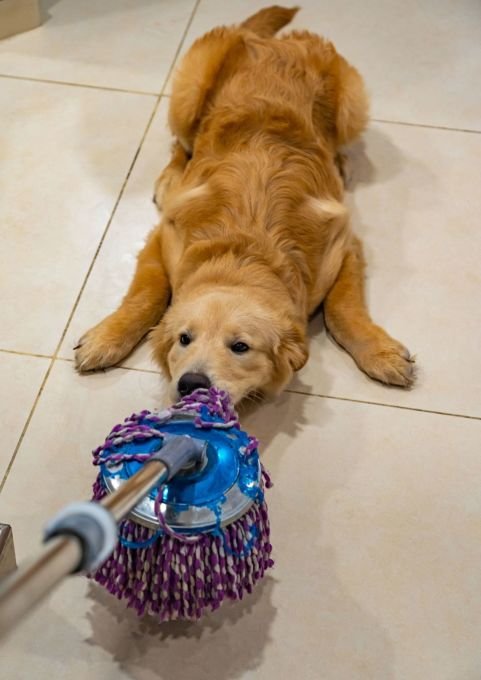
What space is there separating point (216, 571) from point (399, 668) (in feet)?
1.66

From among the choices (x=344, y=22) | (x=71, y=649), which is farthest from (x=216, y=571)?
(x=344, y=22)

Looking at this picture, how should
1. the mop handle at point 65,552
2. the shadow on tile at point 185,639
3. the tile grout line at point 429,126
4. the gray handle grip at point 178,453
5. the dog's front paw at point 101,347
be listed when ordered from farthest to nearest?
the tile grout line at point 429,126
the dog's front paw at point 101,347
the shadow on tile at point 185,639
the gray handle grip at point 178,453
the mop handle at point 65,552

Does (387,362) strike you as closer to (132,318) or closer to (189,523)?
(132,318)

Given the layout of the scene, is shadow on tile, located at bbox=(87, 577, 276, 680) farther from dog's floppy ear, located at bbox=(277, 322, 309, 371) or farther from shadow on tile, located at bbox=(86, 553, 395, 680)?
dog's floppy ear, located at bbox=(277, 322, 309, 371)

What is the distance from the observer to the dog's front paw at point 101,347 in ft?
6.90

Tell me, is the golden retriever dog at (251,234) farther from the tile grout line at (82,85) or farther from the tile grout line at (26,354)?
the tile grout line at (82,85)

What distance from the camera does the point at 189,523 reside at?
1423 mm

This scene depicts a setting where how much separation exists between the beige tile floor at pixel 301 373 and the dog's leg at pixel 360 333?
0.05 metres

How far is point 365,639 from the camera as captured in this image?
1.69 metres

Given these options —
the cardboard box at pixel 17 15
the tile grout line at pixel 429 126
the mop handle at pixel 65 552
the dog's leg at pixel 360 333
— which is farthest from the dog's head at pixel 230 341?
the cardboard box at pixel 17 15

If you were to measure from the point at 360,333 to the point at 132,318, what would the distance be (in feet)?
2.07

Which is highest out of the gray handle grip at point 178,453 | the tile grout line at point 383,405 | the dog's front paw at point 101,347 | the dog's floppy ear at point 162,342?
the gray handle grip at point 178,453

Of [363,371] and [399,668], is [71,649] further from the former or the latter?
[363,371]

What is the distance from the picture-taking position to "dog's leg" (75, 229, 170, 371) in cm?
211
